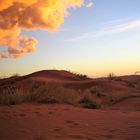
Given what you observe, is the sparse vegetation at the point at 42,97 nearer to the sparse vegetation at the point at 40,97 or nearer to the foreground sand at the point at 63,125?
the sparse vegetation at the point at 40,97

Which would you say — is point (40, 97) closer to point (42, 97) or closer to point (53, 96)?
point (42, 97)

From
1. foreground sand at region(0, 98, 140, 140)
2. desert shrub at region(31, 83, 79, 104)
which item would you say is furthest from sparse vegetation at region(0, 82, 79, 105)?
foreground sand at region(0, 98, 140, 140)

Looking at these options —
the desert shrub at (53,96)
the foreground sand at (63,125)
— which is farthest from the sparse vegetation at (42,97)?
the foreground sand at (63,125)

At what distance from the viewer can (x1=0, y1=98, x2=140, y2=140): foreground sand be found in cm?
754

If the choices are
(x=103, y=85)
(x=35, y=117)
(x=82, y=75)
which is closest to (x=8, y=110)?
(x=35, y=117)

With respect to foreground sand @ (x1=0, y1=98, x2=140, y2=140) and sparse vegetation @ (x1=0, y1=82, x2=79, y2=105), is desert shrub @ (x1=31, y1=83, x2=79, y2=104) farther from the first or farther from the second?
foreground sand @ (x1=0, y1=98, x2=140, y2=140)

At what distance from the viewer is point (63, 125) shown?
28.6ft

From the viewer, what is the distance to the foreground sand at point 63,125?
754cm

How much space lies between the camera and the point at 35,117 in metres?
9.43

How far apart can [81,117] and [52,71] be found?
82.8 ft

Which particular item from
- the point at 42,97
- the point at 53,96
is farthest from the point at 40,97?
the point at 53,96

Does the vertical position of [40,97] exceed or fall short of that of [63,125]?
it exceeds it

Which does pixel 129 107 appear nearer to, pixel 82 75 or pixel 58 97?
pixel 58 97

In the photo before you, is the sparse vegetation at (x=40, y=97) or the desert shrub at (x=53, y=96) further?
the desert shrub at (x=53, y=96)
